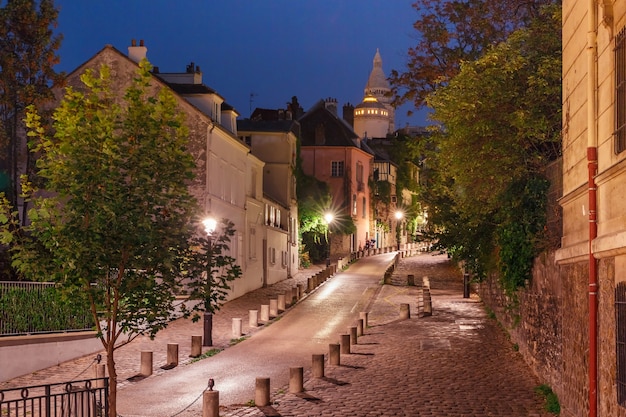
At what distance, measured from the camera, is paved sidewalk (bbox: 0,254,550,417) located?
52.1 ft

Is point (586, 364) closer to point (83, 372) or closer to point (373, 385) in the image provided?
point (373, 385)

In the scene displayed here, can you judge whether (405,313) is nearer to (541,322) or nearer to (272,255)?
(541,322)

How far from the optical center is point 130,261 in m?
12.1

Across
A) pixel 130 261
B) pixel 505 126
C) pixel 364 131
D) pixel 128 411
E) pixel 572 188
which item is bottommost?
pixel 128 411

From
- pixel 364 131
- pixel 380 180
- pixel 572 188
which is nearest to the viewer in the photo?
pixel 572 188

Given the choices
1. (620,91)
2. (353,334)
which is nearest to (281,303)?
(353,334)

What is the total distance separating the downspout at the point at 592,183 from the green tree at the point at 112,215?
5.53 meters

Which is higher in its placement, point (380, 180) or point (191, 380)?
point (380, 180)

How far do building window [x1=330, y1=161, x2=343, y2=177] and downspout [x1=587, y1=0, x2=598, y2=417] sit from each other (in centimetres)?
5857

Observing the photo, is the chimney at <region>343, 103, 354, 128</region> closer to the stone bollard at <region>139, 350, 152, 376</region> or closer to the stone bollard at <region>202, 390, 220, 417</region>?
the stone bollard at <region>139, 350, 152, 376</region>

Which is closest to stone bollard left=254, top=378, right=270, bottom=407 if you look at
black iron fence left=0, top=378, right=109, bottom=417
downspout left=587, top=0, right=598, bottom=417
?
black iron fence left=0, top=378, right=109, bottom=417

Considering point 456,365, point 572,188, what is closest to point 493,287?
point 456,365

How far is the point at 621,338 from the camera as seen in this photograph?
9.52 m

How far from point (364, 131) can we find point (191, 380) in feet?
414
